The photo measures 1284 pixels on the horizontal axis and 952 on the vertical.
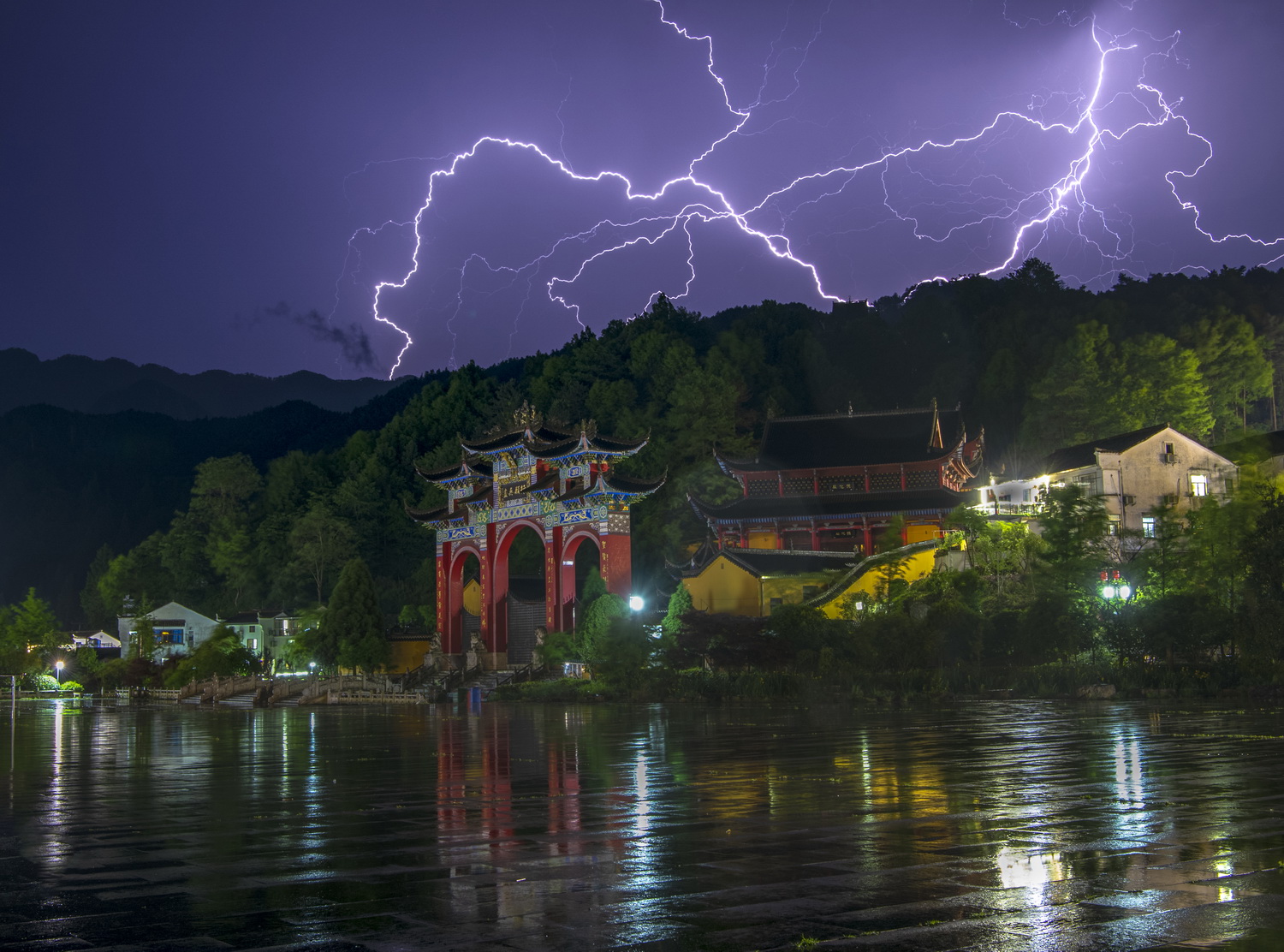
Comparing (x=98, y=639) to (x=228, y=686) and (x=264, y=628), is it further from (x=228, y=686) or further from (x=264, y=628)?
(x=228, y=686)

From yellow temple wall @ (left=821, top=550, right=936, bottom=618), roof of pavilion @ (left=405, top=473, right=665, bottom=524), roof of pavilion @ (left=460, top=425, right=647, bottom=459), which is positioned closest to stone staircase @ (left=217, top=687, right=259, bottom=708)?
roof of pavilion @ (left=405, top=473, right=665, bottom=524)

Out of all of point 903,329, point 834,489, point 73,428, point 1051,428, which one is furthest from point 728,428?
point 73,428

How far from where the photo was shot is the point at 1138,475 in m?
42.9

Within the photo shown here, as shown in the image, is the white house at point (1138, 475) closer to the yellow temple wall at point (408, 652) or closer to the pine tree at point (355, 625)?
the pine tree at point (355, 625)

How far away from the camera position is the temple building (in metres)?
41.8

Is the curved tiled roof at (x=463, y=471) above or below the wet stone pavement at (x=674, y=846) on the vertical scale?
above

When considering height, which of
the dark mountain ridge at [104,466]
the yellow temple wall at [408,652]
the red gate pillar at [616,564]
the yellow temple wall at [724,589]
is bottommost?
the yellow temple wall at [408,652]

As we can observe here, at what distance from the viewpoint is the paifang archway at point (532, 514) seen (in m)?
45.1

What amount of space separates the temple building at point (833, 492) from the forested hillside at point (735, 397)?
2.22 meters

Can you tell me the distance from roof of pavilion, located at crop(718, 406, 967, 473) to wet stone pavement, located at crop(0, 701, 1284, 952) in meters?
33.8

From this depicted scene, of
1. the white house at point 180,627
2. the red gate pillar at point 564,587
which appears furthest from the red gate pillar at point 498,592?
the white house at point 180,627

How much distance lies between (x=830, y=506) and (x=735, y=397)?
601 inches

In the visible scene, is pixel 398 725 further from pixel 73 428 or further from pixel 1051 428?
pixel 73 428

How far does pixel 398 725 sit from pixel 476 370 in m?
63.5
